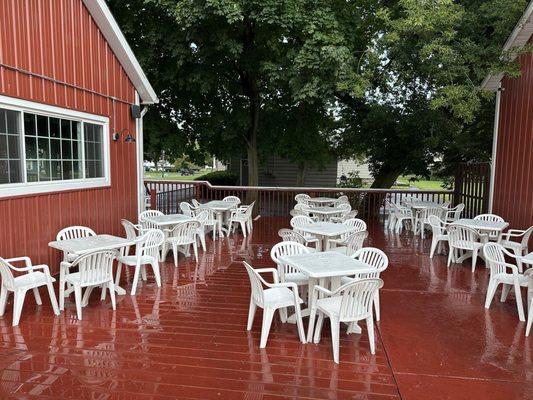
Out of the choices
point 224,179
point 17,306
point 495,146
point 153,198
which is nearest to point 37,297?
point 17,306

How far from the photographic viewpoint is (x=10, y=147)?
5047 mm

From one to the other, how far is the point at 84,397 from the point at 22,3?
15.8 ft

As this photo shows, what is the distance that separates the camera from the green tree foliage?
8.09 meters

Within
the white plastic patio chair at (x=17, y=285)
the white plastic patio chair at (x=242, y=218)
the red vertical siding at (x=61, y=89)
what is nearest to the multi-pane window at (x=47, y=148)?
the red vertical siding at (x=61, y=89)

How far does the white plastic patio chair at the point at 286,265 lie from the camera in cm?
443

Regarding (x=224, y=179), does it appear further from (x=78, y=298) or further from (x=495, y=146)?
(x=78, y=298)

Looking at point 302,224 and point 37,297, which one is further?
point 302,224

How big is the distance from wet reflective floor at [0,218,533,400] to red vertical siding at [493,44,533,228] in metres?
2.73

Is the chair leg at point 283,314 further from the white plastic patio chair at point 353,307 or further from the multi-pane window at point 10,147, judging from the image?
the multi-pane window at point 10,147

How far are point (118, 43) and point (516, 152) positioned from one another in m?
7.32

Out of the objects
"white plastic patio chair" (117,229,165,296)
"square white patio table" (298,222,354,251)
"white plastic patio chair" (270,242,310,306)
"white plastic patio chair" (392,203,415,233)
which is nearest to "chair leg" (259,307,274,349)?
"white plastic patio chair" (270,242,310,306)

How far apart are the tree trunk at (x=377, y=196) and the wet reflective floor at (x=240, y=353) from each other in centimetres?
639

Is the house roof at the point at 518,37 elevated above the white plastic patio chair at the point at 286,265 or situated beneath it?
elevated above

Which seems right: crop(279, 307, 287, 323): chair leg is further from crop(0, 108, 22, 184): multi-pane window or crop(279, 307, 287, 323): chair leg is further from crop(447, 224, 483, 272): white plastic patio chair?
crop(447, 224, 483, 272): white plastic patio chair
